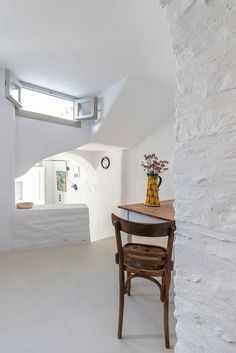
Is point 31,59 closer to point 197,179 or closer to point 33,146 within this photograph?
point 33,146

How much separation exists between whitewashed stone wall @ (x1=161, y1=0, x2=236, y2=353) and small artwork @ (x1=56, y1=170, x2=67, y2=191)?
5386 millimetres

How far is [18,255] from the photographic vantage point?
264cm

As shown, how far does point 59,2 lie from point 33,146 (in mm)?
1778

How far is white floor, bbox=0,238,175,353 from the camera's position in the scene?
4.44 feet

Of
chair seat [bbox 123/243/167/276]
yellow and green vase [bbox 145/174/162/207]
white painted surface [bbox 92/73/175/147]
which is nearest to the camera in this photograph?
chair seat [bbox 123/243/167/276]

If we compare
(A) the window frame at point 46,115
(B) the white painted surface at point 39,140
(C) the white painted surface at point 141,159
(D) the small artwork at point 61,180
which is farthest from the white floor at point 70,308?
(D) the small artwork at point 61,180

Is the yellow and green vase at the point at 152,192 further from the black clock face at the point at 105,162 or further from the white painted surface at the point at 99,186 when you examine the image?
the black clock face at the point at 105,162

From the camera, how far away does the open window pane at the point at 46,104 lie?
292cm

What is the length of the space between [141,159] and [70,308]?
2612 millimetres

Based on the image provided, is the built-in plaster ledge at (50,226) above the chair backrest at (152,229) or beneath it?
beneath

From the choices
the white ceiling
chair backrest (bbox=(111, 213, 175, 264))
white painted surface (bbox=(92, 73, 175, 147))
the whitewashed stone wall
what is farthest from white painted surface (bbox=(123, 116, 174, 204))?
the whitewashed stone wall

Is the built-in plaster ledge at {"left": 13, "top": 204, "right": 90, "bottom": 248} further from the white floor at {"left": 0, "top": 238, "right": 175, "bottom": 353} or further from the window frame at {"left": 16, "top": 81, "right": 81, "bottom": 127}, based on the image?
the window frame at {"left": 16, "top": 81, "right": 81, "bottom": 127}

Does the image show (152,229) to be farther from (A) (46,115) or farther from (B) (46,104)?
(B) (46,104)

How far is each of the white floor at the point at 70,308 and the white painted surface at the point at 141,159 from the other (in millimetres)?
1433
